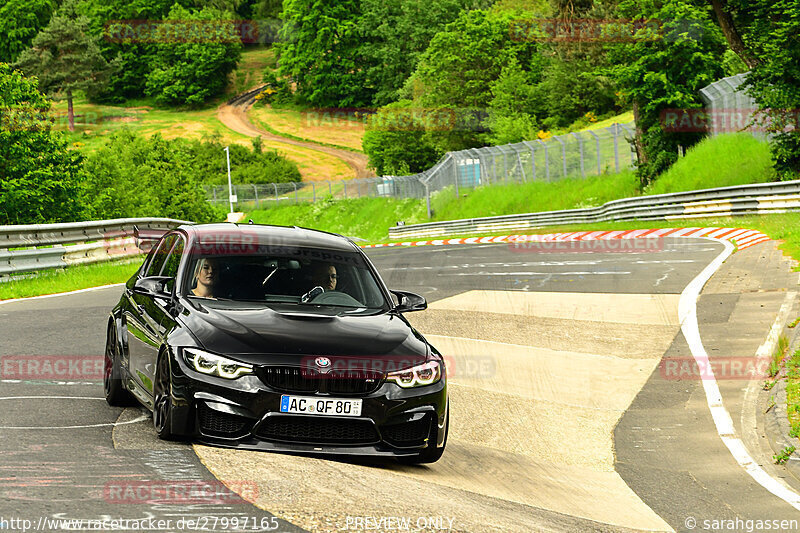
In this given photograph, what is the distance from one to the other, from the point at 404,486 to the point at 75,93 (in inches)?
5431

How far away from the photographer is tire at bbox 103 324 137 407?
8422mm

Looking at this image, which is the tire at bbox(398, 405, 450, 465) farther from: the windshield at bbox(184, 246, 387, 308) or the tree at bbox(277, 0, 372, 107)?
the tree at bbox(277, 0, 372, 107)

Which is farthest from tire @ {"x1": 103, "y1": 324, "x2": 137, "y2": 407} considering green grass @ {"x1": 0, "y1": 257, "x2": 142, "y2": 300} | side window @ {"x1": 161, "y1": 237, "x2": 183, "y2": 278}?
green grass @ {"x1": 0, "y1": 257, "x2": 142, "y2": 300}

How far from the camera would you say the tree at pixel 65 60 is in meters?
132

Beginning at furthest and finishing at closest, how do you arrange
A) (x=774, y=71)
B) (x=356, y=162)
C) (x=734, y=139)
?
(x=356, y=162), (x=734, y=139), (x=774, y=71)

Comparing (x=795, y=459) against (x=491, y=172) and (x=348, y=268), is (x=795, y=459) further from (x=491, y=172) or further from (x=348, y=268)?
(x=491, y=172)

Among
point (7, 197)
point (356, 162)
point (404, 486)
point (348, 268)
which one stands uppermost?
point (348, 268)

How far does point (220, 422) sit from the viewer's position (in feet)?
21.4

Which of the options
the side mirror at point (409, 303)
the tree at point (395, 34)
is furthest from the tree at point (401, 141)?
the side mirror at point (409, 303)

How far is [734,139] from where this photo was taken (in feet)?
127

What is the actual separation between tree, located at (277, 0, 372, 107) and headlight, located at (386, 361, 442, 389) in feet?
415

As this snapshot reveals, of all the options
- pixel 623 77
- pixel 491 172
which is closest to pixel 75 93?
pixel 491 172

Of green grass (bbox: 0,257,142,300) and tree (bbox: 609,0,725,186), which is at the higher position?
tree (bbox: 609,0,725,186)

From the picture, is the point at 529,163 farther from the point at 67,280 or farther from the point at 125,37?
the point at 125,37
